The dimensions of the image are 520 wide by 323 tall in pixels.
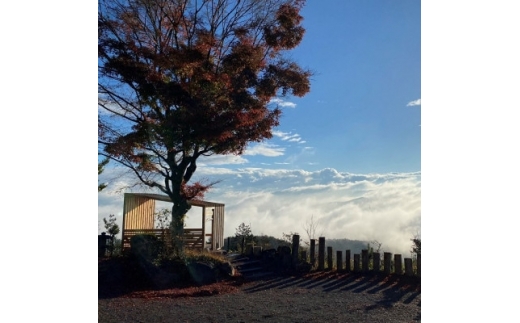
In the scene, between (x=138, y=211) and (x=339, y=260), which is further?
(x=339, y=260)

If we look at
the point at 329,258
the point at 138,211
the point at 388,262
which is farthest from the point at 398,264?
the point at 138,211

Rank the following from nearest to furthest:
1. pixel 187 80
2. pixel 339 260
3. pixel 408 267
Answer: pixel 187 80 < pixel 408 267 < pixel 339 260

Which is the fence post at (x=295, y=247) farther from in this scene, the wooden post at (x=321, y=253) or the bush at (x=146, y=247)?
the bush at (x=146, y=247)

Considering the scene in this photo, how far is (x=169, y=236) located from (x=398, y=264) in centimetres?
243

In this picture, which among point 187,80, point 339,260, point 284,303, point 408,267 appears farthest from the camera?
point 339,260

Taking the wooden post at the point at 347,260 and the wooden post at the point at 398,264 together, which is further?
the wooden post at the point at 347,260

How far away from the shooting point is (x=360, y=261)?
19.0 feet

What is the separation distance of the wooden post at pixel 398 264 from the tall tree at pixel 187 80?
6.11 ft

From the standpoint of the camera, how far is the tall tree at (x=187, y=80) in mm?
5508

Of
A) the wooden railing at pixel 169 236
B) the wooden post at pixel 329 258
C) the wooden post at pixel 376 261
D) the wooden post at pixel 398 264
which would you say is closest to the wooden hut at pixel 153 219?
the wooden railing at pixel 169 236

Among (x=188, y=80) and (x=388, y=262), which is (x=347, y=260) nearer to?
(x=388, y=262)
